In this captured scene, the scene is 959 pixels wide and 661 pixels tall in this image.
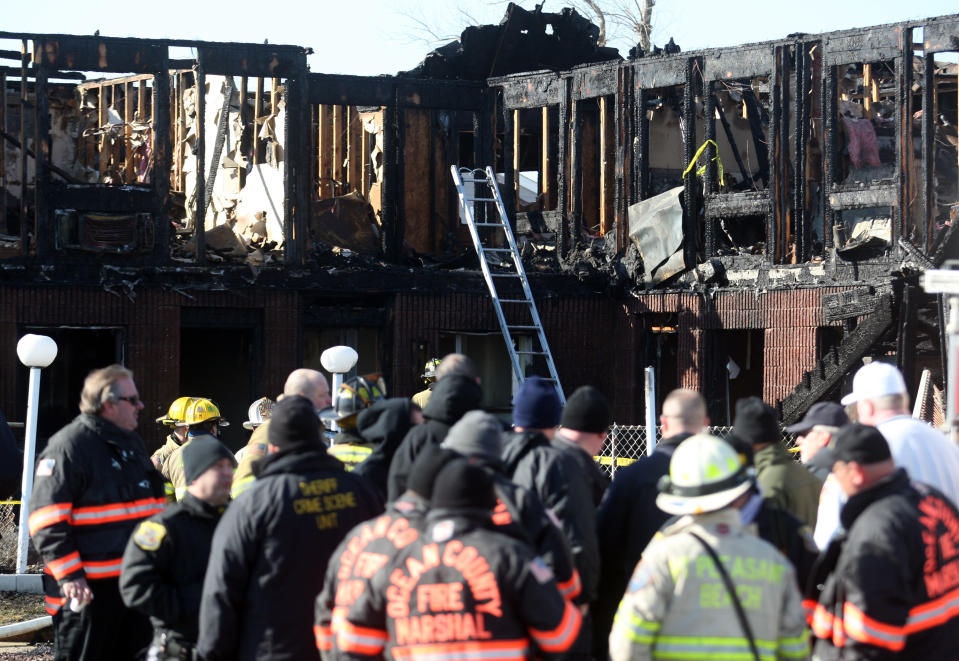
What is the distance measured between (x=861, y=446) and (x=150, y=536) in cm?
303

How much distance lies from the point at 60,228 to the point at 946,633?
15.0m

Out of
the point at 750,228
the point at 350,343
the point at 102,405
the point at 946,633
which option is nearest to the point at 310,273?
the point at 350,343

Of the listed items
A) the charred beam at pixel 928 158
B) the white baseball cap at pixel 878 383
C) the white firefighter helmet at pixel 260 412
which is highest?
the charred beam at pixel 928 158

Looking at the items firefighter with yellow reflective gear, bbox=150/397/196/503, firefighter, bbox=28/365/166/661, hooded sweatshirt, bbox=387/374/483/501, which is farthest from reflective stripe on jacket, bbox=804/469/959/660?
firefighter with yellow reflective gear, bbox=150/397/196/503

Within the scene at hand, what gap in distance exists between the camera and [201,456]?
6035 mm

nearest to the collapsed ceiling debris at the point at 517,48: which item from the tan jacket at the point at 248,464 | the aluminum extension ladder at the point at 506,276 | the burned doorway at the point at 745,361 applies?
the aluminum extension ladder at the point at 506,276

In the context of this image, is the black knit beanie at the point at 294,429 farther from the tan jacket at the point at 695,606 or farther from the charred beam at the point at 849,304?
the charred beam at the point at 849,304

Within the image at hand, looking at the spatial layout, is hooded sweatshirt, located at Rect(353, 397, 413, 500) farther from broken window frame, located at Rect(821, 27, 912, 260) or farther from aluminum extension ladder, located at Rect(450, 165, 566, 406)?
broken window frame, located at Rect(821, 27, 912, 260)

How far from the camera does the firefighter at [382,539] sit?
15.0 ft

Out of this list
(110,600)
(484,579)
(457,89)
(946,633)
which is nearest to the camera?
(484,579)

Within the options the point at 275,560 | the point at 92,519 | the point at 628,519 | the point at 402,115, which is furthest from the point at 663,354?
the point at 275,560

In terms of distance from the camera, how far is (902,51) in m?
17.5

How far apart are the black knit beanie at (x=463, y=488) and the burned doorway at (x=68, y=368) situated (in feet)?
47.2

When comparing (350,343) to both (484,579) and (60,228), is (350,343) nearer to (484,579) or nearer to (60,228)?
(60,228)
